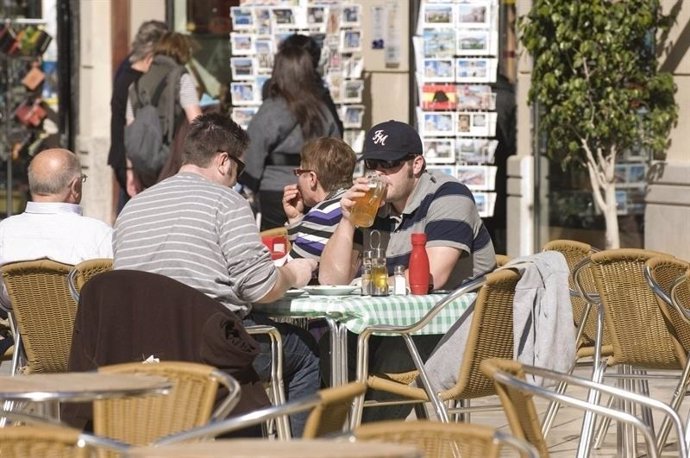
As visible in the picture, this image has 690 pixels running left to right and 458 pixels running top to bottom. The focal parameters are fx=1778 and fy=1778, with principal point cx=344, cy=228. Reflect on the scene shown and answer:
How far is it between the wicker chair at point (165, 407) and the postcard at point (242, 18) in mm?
8142

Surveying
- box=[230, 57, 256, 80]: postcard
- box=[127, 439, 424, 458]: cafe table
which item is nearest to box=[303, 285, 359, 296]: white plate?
box=[127, 439, 424, 458]: cafe table

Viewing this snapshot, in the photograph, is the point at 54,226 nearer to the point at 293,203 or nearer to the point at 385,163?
the point at 293,203

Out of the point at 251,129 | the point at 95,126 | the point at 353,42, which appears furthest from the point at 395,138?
the point at 95,126

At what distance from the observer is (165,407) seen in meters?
4.55

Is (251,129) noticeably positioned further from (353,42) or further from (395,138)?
(395,138)

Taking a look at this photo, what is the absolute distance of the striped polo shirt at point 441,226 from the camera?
666cm

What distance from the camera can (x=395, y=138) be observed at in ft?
22.3

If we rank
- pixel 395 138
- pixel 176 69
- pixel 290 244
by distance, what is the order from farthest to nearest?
pixel 176 69
pixel 290 244
pixel 395 138

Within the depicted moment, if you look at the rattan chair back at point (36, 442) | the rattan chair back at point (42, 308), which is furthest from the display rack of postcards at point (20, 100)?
the rattan chair back at point (36, 442)

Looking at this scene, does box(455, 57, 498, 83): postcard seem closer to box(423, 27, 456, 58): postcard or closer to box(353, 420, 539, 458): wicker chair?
box(423, 27, 456, 58): postcard

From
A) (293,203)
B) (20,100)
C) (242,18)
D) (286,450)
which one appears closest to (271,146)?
(293,203)

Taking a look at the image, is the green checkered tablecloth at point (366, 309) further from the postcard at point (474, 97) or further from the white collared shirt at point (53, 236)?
the postcard at point (474, 97)

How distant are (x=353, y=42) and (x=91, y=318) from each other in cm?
694

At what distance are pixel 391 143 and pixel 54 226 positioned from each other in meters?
1.47
